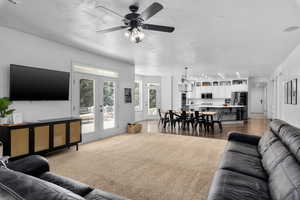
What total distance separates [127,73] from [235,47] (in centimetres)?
382

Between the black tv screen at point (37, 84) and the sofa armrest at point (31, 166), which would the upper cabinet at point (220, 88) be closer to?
the black tv screen at point (37, 84)

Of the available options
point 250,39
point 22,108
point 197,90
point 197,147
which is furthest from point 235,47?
point 197,90

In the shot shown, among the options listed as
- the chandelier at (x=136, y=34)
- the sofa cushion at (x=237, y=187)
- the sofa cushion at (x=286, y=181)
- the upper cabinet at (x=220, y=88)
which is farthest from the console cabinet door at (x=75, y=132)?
the upper cabinet at (x=220, y=88)

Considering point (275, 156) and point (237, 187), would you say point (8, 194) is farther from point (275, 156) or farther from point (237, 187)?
point (275, 156)

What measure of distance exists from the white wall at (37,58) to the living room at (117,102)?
2cm

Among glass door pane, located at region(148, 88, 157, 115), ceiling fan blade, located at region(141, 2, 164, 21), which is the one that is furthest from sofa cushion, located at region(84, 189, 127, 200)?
glass door pane, located at region(148, 88, 157, 115)

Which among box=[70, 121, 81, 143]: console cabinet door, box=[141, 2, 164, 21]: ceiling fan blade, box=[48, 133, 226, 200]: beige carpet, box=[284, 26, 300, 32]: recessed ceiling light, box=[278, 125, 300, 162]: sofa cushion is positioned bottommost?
box=[48, 133, 226, 200]: beige carpet

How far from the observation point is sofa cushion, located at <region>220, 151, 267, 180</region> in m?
1.92

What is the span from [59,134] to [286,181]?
4.08m

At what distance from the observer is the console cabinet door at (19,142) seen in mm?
3223

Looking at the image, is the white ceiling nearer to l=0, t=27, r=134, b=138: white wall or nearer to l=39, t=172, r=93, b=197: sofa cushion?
l=0, t=27, r=134, b=138: white wall

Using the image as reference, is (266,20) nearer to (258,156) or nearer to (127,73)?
(258,156)

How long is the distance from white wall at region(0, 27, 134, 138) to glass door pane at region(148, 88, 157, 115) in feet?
17.9

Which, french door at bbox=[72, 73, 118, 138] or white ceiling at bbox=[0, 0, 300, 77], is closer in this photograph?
white ceiling at bbox=[0, 0, 300, 77]
